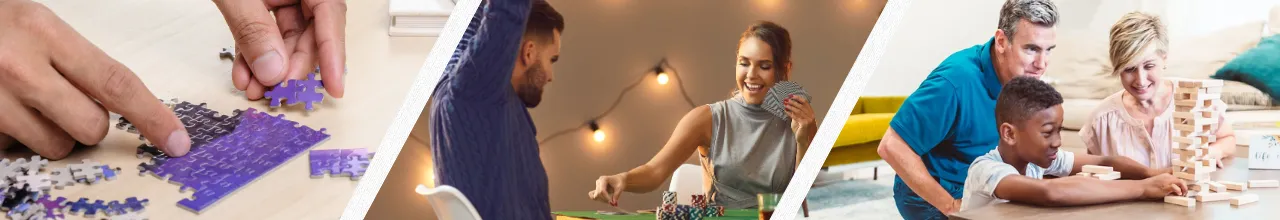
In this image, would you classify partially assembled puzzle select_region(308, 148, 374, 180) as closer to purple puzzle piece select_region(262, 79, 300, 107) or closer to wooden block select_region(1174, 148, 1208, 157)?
purple puzzle piece select_region(262, 79, 300, 107)

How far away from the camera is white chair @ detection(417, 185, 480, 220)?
198 cm

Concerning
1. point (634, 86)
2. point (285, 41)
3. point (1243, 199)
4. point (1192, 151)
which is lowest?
point (1243, 199)

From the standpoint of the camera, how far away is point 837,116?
190 centimetres

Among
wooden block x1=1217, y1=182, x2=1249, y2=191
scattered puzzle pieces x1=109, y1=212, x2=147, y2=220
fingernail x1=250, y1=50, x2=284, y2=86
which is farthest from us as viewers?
fingernail x1=250, y1=50, x2=284, y2=86

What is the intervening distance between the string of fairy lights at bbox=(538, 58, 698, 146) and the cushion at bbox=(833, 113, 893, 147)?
13.0 inches

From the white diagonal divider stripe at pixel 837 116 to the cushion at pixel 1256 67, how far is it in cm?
68

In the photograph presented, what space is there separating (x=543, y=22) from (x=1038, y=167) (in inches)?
38.4

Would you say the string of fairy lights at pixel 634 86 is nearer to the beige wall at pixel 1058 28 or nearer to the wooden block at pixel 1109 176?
the beige wall at pixel 1058 28

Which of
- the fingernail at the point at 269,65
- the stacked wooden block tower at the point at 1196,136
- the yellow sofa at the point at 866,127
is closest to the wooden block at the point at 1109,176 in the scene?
the stacked wooden block tower at the point at 1196,136

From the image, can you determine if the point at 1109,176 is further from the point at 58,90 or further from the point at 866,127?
the point at 58,90

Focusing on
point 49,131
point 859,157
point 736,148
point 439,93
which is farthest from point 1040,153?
point 49,131

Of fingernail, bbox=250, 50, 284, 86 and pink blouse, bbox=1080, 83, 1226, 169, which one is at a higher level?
fingernail, bbox=250, 50, 284, 86

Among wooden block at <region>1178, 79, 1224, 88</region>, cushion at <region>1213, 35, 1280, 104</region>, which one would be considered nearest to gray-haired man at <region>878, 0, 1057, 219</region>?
wooden block at <region>1178, 79, 1224, 88</region>

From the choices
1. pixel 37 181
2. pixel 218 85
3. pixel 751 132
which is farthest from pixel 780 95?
pixel 37 181
